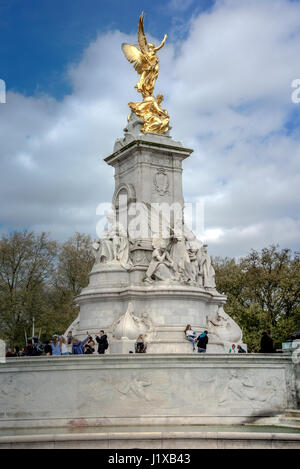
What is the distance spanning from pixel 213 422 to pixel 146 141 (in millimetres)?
14186

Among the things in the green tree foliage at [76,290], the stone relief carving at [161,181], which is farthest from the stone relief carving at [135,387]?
the green tree foliage at [76,290]

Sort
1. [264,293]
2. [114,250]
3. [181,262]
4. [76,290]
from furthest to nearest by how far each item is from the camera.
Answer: [76,290]
[264,293]
[114,250]
[181,262]

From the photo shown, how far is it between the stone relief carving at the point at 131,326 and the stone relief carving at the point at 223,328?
3.23 m

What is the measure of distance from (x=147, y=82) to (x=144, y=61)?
3.40 ft

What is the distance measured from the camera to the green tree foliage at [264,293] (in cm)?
3834

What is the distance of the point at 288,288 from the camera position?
39.1 m

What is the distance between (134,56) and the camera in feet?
91.0

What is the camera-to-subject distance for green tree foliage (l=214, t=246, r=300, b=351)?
3834 centimetres

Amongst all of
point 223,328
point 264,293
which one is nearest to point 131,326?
point 223,328

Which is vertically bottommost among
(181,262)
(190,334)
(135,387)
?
(135,387)

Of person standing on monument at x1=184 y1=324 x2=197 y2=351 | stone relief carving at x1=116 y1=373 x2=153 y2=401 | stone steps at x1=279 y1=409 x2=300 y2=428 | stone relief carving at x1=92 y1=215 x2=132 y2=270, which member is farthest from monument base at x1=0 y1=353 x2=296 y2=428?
stone relief carving at x1=92 y1=215 x2=132 y2=270

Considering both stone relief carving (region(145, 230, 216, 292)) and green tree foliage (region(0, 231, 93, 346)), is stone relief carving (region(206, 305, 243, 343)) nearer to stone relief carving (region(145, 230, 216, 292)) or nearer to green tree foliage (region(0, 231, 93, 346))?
stone relief carving (region(145, 230, 216, 292))

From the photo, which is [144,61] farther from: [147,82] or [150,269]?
[150,269]
